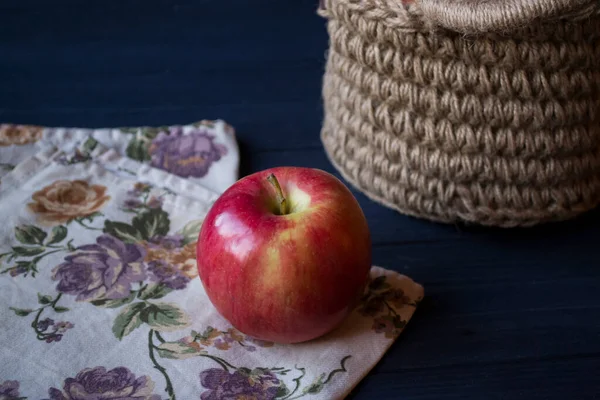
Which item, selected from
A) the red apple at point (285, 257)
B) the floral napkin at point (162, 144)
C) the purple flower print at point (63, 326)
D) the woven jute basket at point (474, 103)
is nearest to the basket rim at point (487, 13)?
the woven jute basket at point (474, 103)

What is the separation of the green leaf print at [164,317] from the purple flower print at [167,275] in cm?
3

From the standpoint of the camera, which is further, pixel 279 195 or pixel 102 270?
pixel 102 270

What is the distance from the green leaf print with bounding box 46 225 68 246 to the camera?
80 cm

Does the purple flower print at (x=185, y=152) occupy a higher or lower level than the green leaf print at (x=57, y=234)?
higher

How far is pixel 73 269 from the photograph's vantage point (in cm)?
76

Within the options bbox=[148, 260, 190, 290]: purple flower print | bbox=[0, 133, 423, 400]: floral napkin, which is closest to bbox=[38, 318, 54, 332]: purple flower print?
bbox=[0, 133, 423, 400]: floral napkin

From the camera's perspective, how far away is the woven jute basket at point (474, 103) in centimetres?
69

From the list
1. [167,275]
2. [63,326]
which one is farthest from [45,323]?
[167,275]

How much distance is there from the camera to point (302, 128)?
1.02 metres

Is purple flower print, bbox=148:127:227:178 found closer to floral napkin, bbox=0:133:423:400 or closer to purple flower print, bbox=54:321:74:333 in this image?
floral napkin, bbox=0:133:423:400

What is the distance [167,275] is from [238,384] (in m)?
0.18

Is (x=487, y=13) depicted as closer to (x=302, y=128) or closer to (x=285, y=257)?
(x=285, y=257)

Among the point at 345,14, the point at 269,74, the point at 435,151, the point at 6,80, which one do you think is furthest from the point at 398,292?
the point at 6,80

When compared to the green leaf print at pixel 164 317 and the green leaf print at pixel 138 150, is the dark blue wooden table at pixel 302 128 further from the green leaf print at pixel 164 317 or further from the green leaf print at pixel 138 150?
the green leaf print at pixel 164 317
